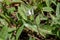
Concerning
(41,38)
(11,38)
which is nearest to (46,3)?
(41,38)

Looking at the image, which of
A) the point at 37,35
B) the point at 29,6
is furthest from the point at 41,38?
the point at 29,6

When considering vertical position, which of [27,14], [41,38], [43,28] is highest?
[27,14]

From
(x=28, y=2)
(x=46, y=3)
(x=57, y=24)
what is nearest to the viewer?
(x=57, y=24)

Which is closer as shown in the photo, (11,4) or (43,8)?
(43,8)

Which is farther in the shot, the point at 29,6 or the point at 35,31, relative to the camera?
the point at 29,6

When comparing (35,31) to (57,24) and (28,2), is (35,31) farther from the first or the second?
(28,2)

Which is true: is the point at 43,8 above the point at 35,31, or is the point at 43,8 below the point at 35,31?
above

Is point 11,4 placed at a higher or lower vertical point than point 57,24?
higher

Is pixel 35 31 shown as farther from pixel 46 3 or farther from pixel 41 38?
pixel 46 3

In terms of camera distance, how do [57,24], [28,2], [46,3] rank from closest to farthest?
1. [57,24]
2. [46,3]
3. [28,2]
